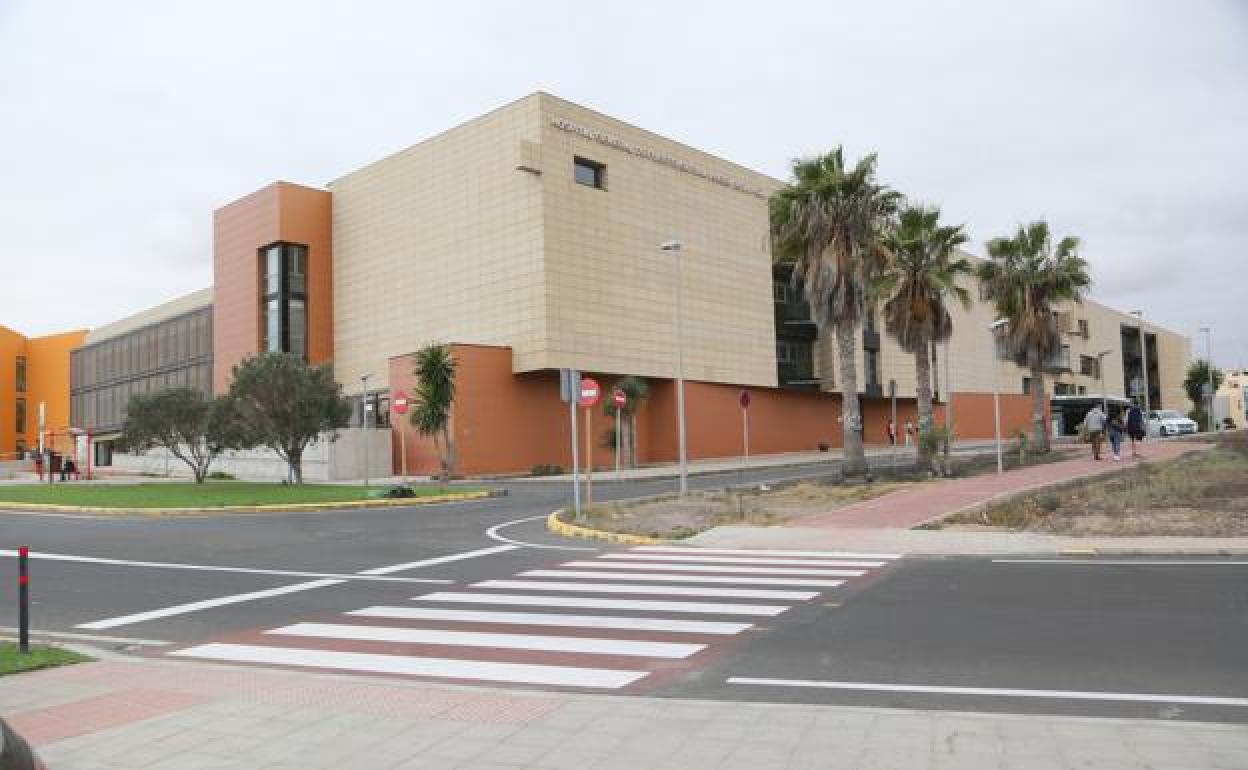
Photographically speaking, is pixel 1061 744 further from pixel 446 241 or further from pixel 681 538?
pixel 446 241

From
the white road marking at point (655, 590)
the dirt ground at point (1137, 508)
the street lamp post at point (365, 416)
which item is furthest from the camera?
the street lamp post at point (365, 416)

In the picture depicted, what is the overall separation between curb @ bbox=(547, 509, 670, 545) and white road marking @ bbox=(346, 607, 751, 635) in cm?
647

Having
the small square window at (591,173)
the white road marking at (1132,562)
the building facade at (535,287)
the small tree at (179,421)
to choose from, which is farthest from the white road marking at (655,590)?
the small square window at (591,173)

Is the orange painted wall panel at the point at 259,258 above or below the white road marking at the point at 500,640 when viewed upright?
above

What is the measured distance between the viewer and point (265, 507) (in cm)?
2391

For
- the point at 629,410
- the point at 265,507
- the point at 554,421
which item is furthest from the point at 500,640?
the point at 554,421

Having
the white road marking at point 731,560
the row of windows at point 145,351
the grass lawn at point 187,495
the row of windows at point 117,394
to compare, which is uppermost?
the row of windows at point 145,351

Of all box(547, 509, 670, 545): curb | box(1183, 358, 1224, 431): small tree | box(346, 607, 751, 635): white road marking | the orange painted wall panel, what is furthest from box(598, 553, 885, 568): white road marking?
box(1183, 358, 1224, 431): small tree

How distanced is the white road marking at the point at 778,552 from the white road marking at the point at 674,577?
2422mm

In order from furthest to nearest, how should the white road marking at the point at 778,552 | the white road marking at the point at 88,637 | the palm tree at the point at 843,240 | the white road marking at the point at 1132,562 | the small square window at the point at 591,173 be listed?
the small square window at the point at 591,173
the palm tree at the point at 843,240
the white road marking at the point at 778,552
the white road marking at the point at 1132,562
the white road marking at the point at 88,637

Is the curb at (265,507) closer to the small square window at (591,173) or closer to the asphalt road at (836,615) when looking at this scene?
the asphalt road at (836,615)

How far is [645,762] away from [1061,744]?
2.13m

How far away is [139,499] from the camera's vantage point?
2578cm

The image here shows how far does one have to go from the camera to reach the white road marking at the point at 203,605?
9.43 metres
